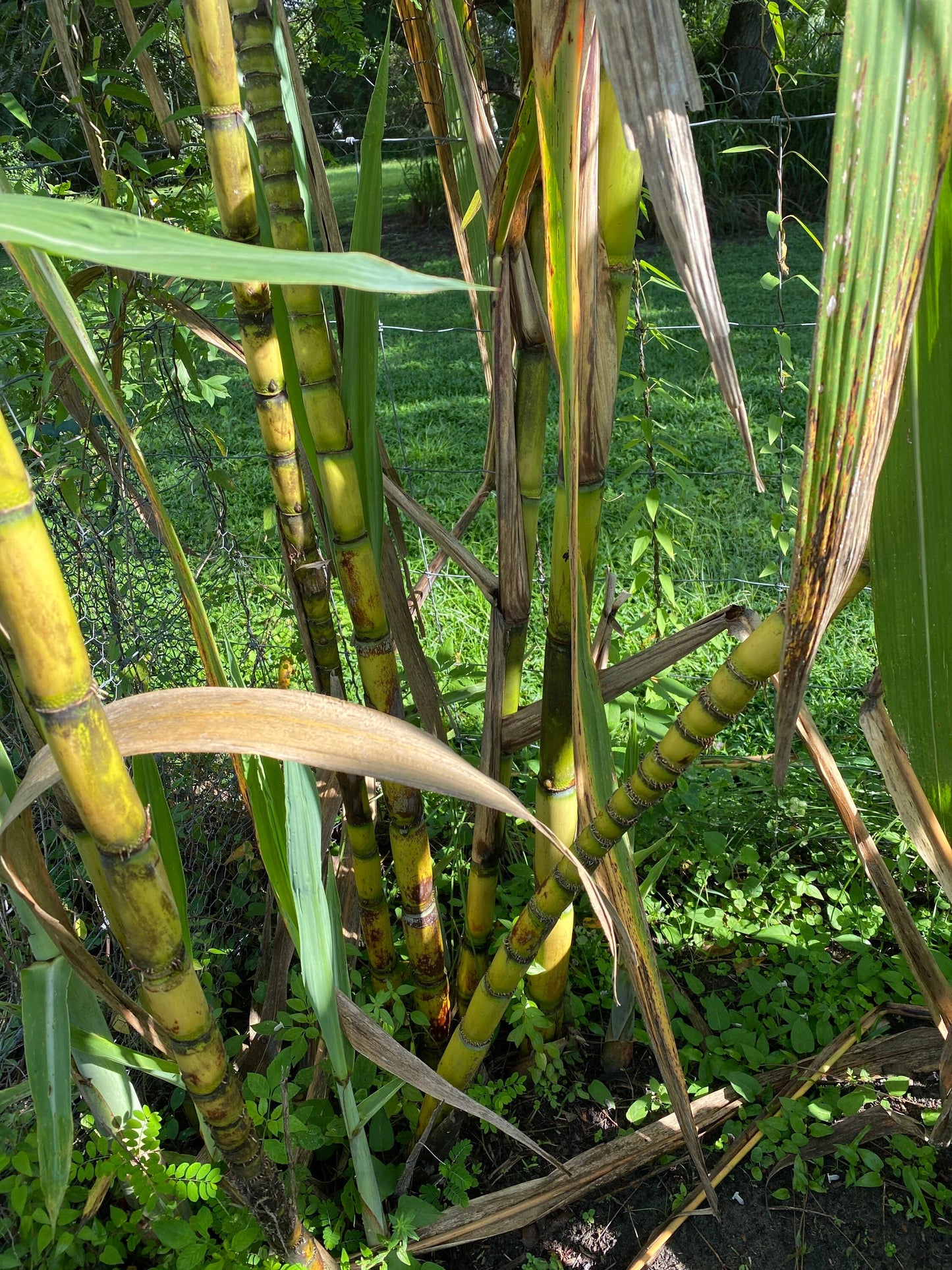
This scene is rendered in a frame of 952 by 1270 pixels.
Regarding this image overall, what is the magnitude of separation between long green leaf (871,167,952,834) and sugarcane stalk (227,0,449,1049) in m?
0.45

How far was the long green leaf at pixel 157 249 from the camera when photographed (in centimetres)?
32

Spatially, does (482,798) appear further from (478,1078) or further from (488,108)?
(478,1078)

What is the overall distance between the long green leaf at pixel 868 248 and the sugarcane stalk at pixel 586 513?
22 centimetres

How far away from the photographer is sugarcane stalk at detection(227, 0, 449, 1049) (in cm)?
73

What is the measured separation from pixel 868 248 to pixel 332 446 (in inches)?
20.6

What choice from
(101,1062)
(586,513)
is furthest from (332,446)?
(101,1062)

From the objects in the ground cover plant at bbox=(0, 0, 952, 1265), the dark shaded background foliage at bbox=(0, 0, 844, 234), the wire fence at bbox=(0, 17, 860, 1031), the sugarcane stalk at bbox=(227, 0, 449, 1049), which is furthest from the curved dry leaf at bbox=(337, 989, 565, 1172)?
the dark shaded background foliage at bbox=(0, 0, 844, 234)

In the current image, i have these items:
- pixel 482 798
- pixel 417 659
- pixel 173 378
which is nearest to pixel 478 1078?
pixel 417 659

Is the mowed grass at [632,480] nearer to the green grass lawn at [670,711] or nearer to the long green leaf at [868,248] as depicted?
the green grass lawn at [670,711]

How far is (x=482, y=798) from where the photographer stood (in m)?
0.61

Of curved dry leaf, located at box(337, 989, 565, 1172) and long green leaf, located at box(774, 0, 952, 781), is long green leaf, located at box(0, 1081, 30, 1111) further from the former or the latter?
long green leaf, located at box(774, 0, 952, 781)

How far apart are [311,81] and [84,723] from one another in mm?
5909

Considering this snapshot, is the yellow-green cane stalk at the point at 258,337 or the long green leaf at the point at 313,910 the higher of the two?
the yellow-green cane stalk at the point at 258,337

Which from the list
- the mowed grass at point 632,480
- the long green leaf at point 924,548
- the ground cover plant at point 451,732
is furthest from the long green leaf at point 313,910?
the mowed grass at point 632,480
